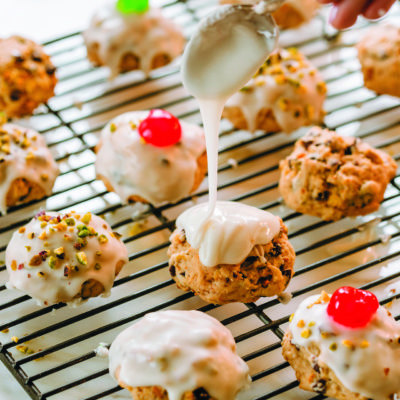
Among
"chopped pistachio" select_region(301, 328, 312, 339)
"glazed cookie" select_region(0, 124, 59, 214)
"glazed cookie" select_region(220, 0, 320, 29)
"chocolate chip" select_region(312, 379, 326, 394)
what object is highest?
"glazed cookie" select_region(220, 0, 320, 29)

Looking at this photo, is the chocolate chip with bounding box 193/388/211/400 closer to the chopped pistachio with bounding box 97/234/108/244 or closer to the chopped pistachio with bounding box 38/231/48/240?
the chopped pistachio with bounding box 97/234/108/244

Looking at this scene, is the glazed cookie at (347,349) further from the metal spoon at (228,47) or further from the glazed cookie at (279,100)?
the glazed cookie at (279,100)

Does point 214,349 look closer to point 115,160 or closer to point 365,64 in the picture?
point 115,160

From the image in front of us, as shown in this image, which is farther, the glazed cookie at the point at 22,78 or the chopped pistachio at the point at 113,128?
the glazed cookie at the point at 22,78

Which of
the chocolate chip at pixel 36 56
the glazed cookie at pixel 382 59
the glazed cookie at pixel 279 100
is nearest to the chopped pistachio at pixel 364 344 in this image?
the glazed cookie at pixel 279 100

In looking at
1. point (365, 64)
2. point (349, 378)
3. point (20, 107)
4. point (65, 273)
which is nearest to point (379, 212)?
point (365, 64)

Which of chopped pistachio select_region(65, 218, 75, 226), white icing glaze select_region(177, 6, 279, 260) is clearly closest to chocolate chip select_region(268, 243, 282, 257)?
white icing glaze select_region(177, 6, 279, 260)

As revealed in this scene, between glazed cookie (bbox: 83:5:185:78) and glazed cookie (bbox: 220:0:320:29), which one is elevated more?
glazed cookie (bbox: 83:5:185:78)
